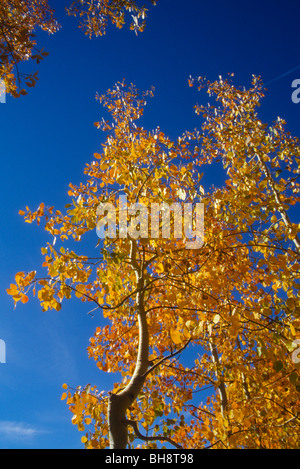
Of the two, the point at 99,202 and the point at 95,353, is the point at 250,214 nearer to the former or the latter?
the point at 99,202

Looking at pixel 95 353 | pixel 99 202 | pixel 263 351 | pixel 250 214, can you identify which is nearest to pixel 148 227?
pixel 99 202

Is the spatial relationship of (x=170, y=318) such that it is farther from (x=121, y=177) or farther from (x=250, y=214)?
(x=121, y=177)

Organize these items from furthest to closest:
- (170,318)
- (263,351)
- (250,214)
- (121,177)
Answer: (170,318), (250,214), (121,177), (263,351)

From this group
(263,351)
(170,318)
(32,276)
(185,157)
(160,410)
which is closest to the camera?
(263,351)

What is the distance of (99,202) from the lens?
3664 mm

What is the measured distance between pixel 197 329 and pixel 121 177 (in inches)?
79.9

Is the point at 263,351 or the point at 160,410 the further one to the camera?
the point at 160,410

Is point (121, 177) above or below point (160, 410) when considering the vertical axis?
above

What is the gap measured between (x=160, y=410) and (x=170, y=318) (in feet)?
4.24

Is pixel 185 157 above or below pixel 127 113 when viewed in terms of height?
below
